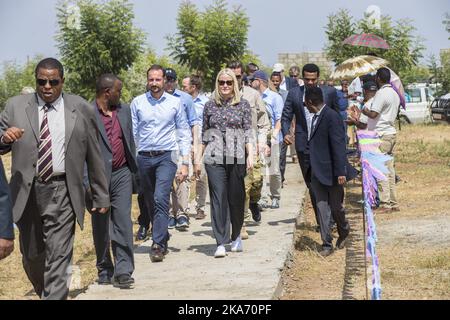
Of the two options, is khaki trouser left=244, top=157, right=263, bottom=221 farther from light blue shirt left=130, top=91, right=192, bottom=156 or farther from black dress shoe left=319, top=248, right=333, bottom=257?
light blue shirt left=130, top=91, right=192, bottom=156

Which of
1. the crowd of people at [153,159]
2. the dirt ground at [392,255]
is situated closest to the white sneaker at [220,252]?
the crowd of people at [153,159]

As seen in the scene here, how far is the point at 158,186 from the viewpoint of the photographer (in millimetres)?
10453

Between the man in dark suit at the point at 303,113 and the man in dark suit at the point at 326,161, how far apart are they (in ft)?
2.16

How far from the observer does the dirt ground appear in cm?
945

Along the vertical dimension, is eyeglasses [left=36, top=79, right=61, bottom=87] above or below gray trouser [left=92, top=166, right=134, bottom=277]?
above

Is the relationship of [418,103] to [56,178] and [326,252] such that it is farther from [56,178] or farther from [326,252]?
[56,178]

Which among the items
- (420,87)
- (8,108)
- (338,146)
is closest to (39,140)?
(8,108)

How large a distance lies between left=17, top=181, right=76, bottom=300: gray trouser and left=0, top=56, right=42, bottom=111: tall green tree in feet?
149

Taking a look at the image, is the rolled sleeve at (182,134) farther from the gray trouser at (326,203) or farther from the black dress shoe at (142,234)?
the black dress shoe at (142,234)

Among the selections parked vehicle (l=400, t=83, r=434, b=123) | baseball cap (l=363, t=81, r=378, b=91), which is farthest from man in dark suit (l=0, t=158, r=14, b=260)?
parked vehicle (l=400, t=83, r=434, b=123)

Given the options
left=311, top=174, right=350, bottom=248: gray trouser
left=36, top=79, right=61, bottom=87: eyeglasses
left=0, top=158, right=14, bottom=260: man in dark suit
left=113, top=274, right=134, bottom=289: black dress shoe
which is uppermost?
left=36, top=79, right=61, bottom=87: eyeglasses

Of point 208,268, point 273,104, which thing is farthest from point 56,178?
point 273,104

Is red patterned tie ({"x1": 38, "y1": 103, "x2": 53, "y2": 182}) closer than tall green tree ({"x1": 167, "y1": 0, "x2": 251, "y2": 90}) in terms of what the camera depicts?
Yes

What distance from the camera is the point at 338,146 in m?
11.1
